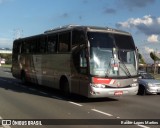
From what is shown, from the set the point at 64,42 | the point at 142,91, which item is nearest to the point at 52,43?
the point at 64,42

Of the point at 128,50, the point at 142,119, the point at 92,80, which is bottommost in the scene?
the point at 142,119

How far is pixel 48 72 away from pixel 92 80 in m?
5.54

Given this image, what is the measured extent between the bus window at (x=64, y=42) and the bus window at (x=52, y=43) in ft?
2.43

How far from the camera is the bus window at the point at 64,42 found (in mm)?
17734

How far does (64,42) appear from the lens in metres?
18.2

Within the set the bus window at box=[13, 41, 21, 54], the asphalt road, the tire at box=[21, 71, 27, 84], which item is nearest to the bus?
the asphalt road

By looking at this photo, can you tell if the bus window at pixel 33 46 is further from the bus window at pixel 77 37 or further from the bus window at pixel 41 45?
the bus window at pixel 77 37

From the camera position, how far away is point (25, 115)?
12.2m

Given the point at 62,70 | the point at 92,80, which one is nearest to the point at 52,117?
the point at 92,80

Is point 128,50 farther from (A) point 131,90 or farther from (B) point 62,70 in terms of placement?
(B) point 62,70

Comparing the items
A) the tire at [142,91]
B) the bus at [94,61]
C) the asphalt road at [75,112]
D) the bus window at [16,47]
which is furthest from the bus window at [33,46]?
the tire at [142,91]

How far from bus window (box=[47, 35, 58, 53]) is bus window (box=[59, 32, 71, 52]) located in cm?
74

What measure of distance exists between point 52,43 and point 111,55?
4.74 meters

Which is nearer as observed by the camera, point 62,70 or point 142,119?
point 142,119
